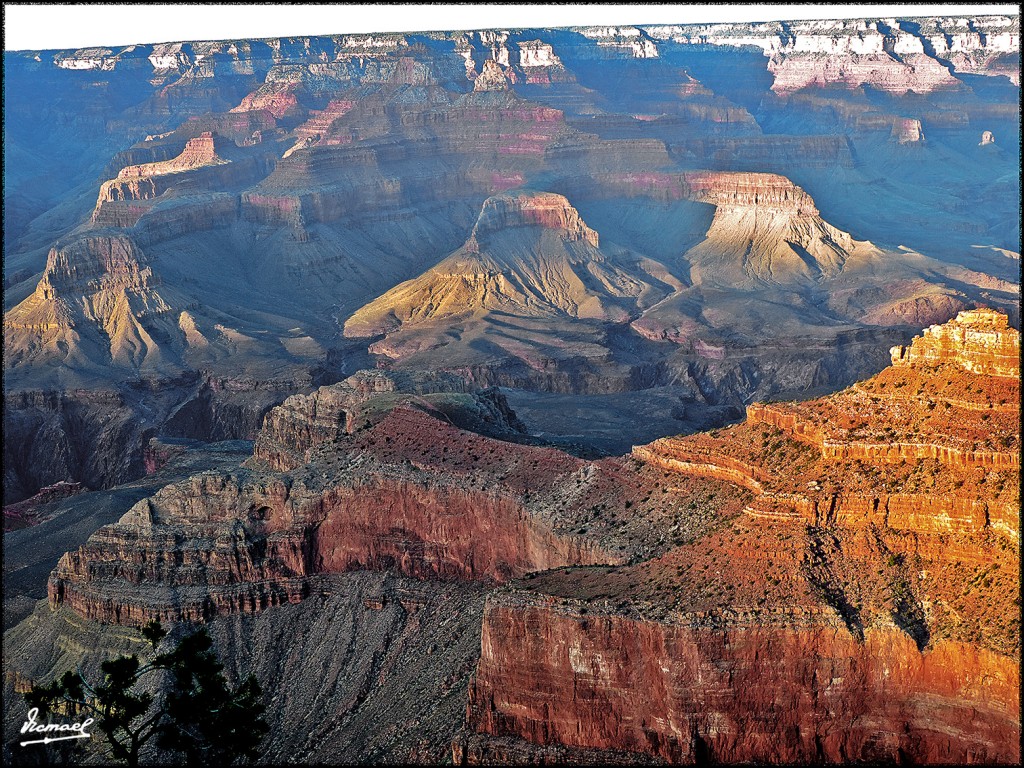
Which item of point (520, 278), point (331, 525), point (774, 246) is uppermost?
point (331, 525)

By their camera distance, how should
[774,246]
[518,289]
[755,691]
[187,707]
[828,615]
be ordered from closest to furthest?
[828,615], [755,691], [187,707], [518,289], [774,246]

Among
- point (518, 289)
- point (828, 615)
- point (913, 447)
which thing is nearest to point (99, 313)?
point (518, 289)

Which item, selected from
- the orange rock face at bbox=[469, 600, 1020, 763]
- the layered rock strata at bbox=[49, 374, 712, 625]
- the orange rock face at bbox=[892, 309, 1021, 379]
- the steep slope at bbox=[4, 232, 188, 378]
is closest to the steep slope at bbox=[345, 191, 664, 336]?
the steep slope at bbox=[4, 232, 188, 378]

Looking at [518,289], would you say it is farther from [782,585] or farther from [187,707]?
[782,585]

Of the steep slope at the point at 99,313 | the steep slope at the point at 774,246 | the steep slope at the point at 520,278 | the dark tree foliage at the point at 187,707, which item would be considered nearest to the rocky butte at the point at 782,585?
the dark tree foliage at the point at 187,707

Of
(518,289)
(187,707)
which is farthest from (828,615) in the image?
(518,289)

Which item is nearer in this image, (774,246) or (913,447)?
(913,447)

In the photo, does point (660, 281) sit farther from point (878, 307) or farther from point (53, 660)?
point (53, 660)

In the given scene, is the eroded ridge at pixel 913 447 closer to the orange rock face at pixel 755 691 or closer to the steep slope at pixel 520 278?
the orange rock face at pixel 755 691

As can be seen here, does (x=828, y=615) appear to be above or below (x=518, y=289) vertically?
above

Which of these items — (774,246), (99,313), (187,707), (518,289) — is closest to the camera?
(187,707)
